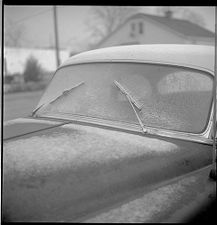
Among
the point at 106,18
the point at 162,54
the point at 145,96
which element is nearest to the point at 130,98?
the point at 145,96

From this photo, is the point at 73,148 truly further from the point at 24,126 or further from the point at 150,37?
the point at 150,37

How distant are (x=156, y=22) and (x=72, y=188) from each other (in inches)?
46.3

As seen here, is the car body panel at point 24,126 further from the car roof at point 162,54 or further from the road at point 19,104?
the car roof at point 162,54

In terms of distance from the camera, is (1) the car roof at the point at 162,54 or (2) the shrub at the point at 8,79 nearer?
(2) the shrub at the point at 8,79

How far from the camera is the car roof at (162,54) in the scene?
196 centimetres

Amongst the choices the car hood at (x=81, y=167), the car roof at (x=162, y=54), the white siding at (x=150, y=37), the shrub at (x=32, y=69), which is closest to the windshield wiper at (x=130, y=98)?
the car hood at (x=81, y=167)

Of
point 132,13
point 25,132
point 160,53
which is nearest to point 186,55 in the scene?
point 160,53

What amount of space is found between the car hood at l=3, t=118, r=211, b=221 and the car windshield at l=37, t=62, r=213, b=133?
0.16 metres

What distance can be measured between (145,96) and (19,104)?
876 millimetres

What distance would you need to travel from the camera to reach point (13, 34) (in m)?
1.71

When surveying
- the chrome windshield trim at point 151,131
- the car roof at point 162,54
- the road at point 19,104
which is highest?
the car roof at point 162,54

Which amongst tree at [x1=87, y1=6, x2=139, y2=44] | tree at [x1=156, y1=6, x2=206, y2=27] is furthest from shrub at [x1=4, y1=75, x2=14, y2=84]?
tree at [x1=156, y1=6, x2=206, y2=27]

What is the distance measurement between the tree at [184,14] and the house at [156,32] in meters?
0.03
